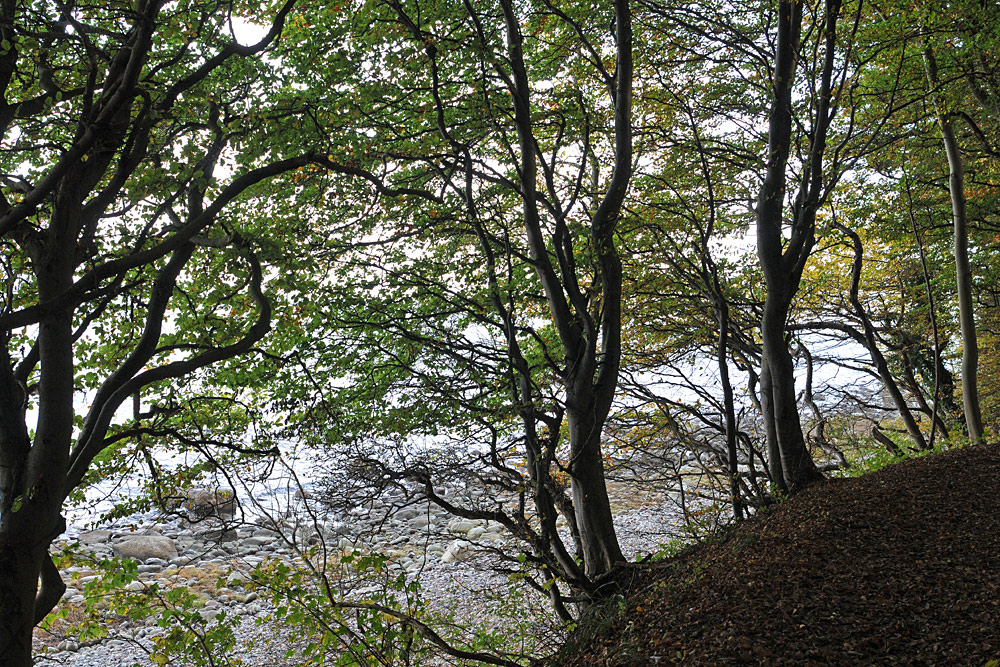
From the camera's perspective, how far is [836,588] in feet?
14.2

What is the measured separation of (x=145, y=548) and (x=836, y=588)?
18.5m

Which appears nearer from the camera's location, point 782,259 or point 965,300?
point 782,259

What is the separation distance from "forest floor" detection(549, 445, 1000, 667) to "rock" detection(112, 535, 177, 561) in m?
16.1

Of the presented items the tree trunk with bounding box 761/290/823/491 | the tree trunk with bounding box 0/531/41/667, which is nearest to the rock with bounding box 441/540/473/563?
the tree trunk with bounding box 761/290/823/491

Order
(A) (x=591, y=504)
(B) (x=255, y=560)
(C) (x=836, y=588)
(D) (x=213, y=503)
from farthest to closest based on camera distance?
(B) (x=255, y=560) < (D) (x=213, y=503) < (A) (x=591, y=504) < (C) (x=836, y=588)

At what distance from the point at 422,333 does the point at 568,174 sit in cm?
351

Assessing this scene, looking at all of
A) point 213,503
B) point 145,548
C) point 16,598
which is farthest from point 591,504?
point 145,548

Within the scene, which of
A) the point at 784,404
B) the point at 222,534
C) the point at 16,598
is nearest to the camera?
the point at 16,598

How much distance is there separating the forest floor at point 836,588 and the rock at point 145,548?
16.1 metres

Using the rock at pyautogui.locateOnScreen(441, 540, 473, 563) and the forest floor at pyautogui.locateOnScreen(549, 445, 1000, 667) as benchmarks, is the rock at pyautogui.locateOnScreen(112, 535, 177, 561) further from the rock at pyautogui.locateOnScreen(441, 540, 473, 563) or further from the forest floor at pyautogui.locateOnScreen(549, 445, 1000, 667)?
the forest floor at pyautogui.locateOnScreen(549, 445, 1000, 667)

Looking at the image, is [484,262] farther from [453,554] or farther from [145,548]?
[145,548]

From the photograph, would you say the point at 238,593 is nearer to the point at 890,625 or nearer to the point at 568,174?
the point at 568,174

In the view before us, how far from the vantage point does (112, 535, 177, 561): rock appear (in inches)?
693

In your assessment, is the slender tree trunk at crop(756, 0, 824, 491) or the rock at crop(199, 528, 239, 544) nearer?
the rock at crop(199, 528, 239, 544)
